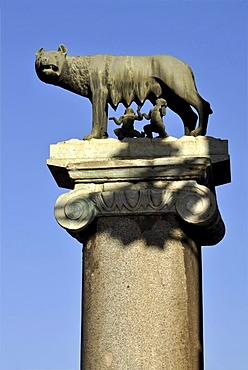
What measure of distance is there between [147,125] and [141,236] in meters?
1.35

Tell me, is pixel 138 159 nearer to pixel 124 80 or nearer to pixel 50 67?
pixel 124 80

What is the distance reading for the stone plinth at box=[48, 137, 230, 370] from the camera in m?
8.93

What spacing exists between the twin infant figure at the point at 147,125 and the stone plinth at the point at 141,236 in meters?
0.16

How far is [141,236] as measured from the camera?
935 cm

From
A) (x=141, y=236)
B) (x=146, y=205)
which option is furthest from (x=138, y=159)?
(x=141, y=236)

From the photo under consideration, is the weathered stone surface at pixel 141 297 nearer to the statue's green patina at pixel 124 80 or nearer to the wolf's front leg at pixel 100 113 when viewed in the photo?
the wolf's front leg at pixel 100 113

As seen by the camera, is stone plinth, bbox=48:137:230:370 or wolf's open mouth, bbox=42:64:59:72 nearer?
stone plinth, bbox=48:137:230:370

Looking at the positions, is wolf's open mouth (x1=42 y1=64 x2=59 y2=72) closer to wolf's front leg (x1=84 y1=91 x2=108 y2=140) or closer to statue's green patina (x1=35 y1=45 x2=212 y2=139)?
statue's green patina (x1=35 y1=45 x2=212 y2=139)

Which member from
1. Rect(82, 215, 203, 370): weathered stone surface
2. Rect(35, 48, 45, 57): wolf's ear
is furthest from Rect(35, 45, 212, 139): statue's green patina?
Rect(82, 215, 203, 370): weathered stone surface

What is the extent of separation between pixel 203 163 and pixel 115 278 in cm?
153

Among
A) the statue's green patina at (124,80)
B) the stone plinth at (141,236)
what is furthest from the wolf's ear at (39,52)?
the stone plinth at (141,236)

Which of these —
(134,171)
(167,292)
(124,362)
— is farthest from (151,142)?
(124,362)

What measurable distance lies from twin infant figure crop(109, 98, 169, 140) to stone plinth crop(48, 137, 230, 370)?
0.53ft

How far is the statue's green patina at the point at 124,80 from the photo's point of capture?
396 inches
